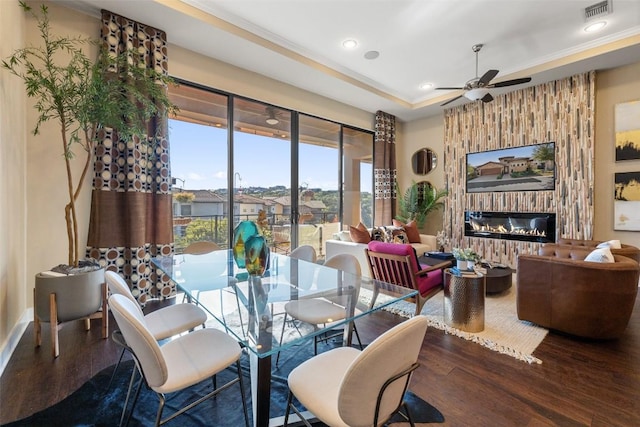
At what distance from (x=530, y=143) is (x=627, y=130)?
3.81 ft

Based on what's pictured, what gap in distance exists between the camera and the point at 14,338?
91.0 inches

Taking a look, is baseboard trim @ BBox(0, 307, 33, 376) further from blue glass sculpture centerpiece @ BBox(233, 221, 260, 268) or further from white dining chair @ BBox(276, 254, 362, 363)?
white dining chair @ BBox(276, 254, 362, 363)

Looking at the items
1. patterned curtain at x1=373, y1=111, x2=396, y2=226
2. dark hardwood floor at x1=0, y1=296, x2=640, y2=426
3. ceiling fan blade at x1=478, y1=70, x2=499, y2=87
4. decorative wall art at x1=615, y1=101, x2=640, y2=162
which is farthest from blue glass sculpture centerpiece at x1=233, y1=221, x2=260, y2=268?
decorative wall art at x1=615, y1=101, x2=640, y2=162

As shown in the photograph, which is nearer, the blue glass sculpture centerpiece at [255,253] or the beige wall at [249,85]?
the blue glass sculpture centerpiece at [255,253]

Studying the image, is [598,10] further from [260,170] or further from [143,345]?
[143,345]

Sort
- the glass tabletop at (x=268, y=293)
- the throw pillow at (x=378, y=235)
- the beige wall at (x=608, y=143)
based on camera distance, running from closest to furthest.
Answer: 1. the glass tabletop at (x=268, y=293)
2. the beige wall at (x=608, y=143)
3. the throw pillow at (x=378, y=235)

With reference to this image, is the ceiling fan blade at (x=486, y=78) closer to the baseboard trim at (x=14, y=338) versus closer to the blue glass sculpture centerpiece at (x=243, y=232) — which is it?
the blue glass sculpture centerpiece at (x=243, y=232)

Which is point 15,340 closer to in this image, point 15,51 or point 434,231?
point 15,51

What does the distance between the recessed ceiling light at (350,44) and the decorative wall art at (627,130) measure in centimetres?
409

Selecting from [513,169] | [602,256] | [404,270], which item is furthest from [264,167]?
[513,169]

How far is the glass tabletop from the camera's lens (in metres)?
1.34

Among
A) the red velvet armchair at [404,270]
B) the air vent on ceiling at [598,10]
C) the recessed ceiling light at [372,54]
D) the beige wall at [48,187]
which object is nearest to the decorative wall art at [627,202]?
the air vent on ceiling at [598,10]

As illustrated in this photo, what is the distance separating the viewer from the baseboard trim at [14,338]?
2.04m

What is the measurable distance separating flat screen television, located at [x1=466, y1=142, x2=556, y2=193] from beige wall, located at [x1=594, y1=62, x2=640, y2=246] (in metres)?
0.57
